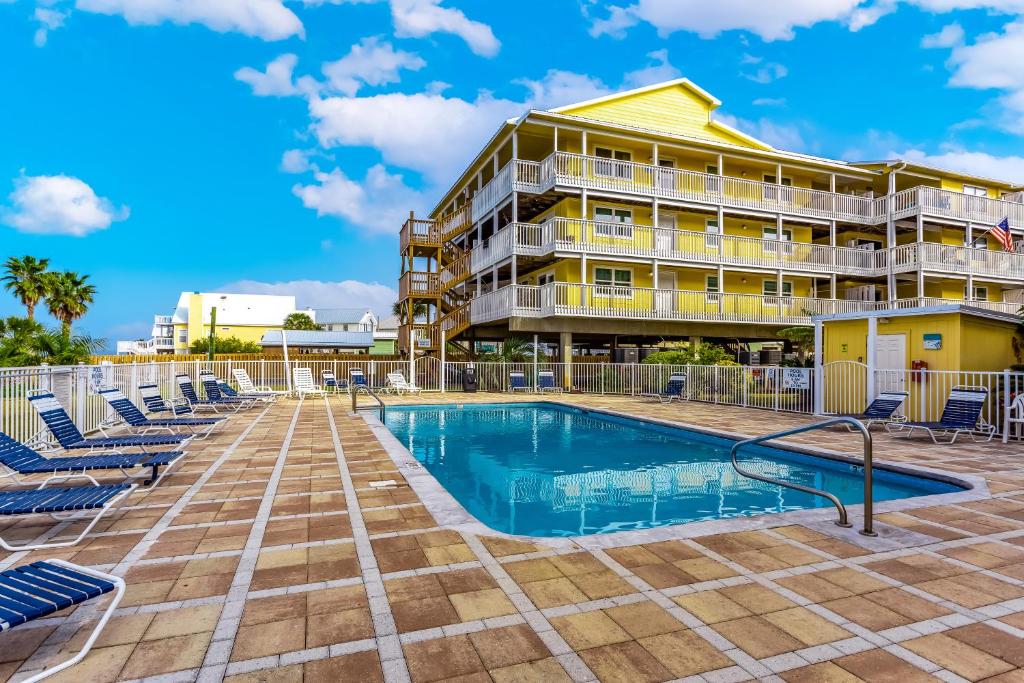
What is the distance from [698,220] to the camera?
2530cm

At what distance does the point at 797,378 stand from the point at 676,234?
1094 centimetres

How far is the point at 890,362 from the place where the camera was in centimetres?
1313

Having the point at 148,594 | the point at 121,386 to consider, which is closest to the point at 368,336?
the point at 121,386

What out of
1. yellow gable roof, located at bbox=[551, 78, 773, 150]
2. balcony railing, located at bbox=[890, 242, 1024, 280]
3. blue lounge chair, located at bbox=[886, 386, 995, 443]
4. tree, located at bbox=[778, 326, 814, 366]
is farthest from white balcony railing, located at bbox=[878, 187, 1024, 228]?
blue lounge chair, located at bbox=[886, 386, 995, 443]

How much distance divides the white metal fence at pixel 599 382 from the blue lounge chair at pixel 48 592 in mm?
6018

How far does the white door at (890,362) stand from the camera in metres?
12.6

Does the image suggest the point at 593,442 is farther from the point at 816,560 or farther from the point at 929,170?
the point at 929,170

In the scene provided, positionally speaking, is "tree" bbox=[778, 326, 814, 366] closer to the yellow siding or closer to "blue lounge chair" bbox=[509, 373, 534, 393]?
the yellow siding

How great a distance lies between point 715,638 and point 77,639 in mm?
3386

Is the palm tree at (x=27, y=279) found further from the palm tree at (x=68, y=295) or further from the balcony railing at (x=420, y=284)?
the balcony railing at (x=420, y=284)

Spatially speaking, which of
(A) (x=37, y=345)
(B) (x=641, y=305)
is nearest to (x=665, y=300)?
(B) (x=641, y=305)

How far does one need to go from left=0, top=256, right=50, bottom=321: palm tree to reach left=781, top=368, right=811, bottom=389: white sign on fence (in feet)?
124

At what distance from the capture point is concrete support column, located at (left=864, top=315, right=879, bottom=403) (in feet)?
41.2

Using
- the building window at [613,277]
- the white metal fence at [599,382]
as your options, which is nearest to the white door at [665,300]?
the building window at [613,277]
